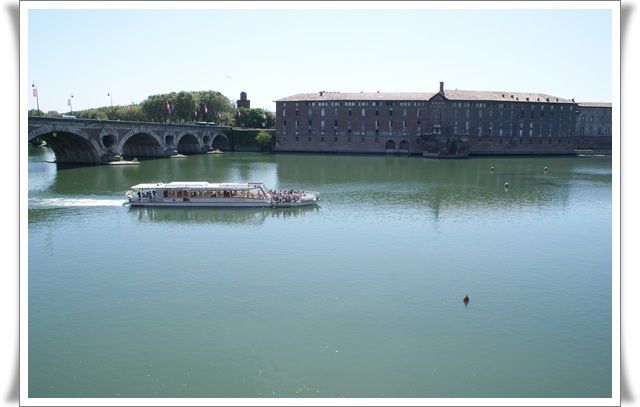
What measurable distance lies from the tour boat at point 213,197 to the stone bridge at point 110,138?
3003 cm

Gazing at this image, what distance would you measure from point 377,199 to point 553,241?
72.3ft

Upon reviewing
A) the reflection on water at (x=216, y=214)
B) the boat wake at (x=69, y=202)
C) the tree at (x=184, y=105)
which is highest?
A: the tree at (x=184, y=105)

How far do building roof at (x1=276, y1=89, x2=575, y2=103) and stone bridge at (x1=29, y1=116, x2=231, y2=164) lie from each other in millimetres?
24162

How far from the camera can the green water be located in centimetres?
2017

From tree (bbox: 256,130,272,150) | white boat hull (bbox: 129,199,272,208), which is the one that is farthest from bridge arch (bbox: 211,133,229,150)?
white boat hull (bbox: 129,199,272,208)

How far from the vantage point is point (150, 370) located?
20469mm

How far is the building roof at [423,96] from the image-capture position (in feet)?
429

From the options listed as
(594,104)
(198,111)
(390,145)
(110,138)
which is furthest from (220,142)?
(594,104)

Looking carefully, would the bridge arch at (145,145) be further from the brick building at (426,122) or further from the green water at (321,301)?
the green water at (321,301)

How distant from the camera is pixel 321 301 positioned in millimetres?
27391

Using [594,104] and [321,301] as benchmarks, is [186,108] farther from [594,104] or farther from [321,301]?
[321,301]

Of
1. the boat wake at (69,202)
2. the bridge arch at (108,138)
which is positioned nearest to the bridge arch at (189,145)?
the bridge arch at (108,138)

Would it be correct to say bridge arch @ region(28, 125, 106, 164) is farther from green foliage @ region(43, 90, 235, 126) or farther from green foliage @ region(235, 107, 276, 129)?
green foliage @ region(235, 107, 276, 129)

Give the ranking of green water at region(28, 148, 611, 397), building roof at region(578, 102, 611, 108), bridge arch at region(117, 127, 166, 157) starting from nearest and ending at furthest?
green water at region(28, 148, 611, 397), bridge arch at region(117, 127, 166, 157), building roof at region(578, 102, 611, 108)
